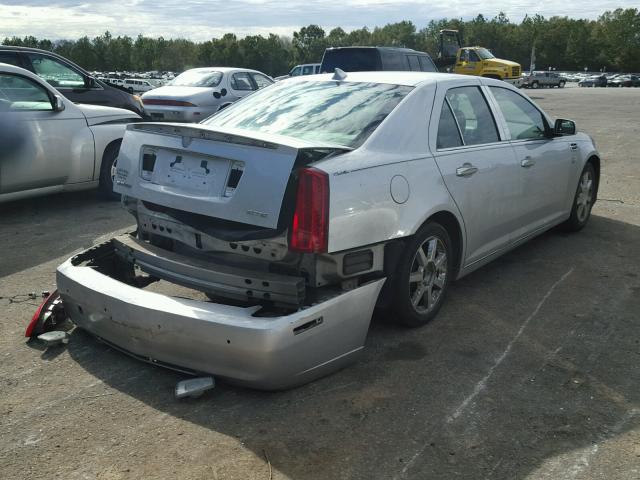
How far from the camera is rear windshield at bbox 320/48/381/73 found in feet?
46.8

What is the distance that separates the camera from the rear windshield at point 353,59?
14.3m

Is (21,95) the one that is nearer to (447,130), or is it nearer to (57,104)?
(57,104)

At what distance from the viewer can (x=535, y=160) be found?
16.8ft

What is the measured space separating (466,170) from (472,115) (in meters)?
0.55

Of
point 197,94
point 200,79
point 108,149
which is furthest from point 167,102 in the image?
point 108,149

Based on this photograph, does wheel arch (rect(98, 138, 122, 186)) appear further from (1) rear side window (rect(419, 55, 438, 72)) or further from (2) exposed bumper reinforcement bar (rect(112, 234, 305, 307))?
(1) rear side window (rect(419, 55, 438, 72))

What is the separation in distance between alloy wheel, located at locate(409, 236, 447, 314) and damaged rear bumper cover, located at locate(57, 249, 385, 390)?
530mm

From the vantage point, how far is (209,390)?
10.9 feet

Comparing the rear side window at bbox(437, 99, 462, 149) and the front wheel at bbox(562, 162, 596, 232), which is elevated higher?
the rear side window at bbox(437, 99, 462, 149)

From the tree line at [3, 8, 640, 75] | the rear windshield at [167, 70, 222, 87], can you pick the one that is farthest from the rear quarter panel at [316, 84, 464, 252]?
the tree line at [3, 8, 640, 75]

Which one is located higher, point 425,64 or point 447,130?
point 425,64

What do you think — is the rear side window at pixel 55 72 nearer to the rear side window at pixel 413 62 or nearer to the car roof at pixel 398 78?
the car roof at pixel 398 78

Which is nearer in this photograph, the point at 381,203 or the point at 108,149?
the point at 381,203

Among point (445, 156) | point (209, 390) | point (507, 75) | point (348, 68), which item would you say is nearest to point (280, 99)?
point (445, 156)
